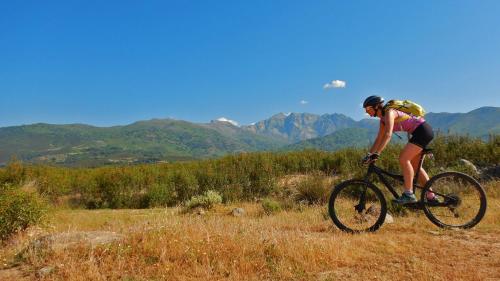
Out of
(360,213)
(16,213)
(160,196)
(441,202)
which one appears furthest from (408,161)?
(160,196)

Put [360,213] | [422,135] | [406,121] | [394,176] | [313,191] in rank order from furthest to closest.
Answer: [313,191], [360,213], [394,176], [406,121], [422,135]

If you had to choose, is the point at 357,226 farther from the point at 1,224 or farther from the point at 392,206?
the point at 1,224

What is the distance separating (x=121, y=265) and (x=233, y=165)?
15664 mm

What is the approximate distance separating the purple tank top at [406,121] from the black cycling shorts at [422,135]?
0.07 meters

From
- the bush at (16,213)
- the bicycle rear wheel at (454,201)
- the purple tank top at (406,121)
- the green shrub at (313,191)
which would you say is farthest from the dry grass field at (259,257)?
the green shrub at (313,191)

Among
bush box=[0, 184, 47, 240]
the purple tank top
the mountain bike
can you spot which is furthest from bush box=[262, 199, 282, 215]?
bush box=[0, 184, 47, 240]

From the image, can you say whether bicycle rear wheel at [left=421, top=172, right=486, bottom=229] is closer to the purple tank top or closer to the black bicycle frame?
the black bicycle frame

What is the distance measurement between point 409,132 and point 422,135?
236 millimetres

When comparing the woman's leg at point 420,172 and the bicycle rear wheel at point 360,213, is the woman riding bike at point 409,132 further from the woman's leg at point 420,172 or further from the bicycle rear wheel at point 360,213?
the bicycle rear wheel at point 360,213

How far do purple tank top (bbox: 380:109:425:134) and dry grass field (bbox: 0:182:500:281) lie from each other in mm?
1796

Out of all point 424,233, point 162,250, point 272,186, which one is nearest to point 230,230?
point 162,250

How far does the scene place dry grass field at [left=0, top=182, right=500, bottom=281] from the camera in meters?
4.32

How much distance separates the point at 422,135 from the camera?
5941mm

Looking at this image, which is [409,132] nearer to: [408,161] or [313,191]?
[408,161]
